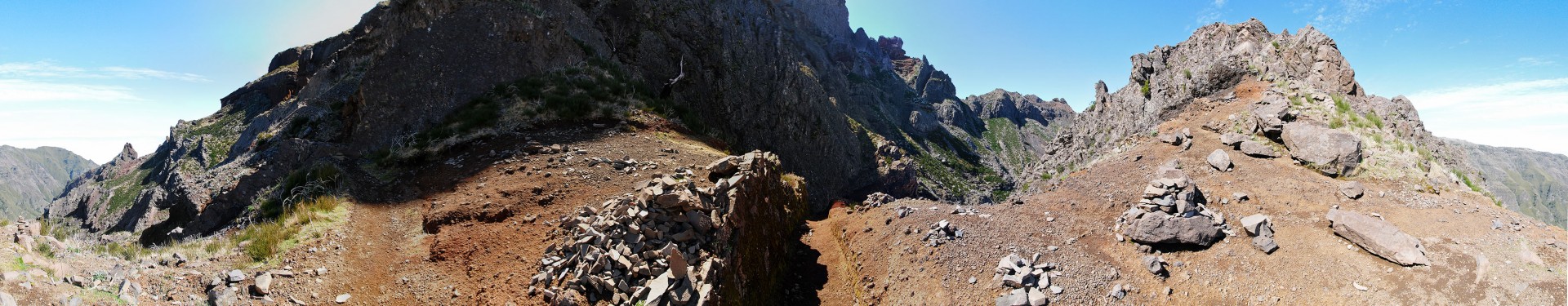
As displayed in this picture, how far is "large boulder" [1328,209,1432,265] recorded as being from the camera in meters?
10.7

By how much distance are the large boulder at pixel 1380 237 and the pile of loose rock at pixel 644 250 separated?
13.7 m

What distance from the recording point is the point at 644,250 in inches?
394

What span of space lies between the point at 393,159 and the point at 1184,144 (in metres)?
26.3

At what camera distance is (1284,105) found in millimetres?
18828

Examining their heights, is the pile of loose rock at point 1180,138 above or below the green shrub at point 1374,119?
below

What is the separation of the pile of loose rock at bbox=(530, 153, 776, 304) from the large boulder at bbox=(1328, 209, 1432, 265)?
13737 millimetres

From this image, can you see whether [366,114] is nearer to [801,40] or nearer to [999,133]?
[801,40]

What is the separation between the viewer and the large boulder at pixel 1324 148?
15188mm

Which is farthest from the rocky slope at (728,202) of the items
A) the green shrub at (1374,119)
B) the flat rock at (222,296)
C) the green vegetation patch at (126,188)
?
the green vegetation patch at (126,188)

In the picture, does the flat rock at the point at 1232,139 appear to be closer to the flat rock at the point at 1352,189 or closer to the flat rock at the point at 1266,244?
the flat rock at the point at 1352,189

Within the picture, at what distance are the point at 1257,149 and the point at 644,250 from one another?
1992cm

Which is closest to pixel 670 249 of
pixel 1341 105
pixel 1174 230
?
pixel 1174 230

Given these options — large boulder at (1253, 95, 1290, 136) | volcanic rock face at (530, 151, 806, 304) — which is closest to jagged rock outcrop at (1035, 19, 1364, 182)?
large boulder at (1253, 95, 1290, 136)

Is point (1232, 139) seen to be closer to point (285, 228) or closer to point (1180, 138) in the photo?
point (1180, 138)
